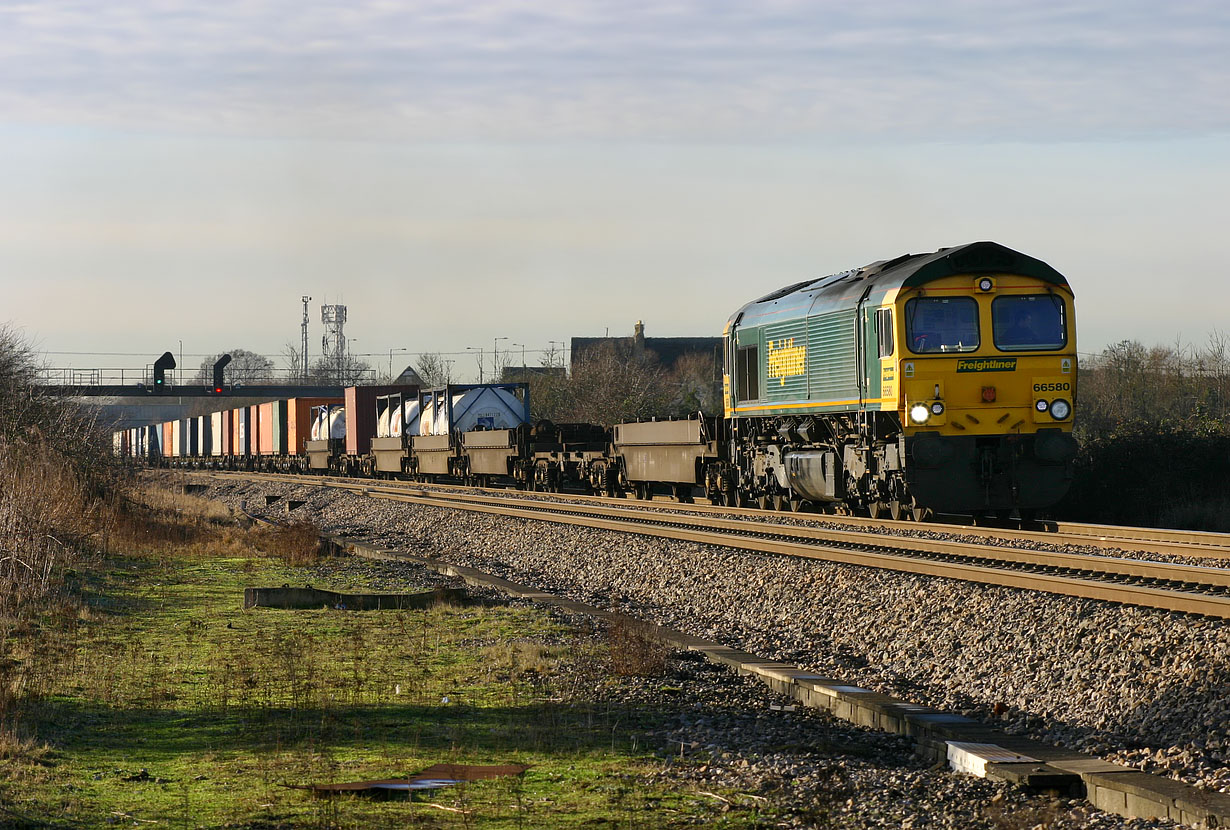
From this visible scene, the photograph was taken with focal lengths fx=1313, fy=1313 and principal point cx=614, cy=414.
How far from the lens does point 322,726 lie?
870cm

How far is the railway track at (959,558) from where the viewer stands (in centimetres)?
1108

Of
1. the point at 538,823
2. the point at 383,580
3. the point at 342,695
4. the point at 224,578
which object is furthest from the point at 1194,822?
the point at 224,578

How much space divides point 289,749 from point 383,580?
10494 mm

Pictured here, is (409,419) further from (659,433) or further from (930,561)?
(930,561)

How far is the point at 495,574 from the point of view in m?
19.5

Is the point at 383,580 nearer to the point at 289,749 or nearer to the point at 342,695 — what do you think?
the point at 342,695

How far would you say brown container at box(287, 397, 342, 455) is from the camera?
6556 cm

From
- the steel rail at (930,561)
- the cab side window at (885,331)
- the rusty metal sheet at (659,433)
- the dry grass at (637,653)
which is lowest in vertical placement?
the dry grass at (637,653)

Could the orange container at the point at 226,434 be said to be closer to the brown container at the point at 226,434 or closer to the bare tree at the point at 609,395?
the brown container at the point at 226,434

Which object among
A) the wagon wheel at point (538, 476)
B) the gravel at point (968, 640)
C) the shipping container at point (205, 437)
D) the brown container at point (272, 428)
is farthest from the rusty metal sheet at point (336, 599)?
the shipping container at point (205, 437)

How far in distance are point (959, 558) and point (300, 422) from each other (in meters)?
54.9

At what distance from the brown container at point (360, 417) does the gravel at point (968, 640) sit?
38.8 meters

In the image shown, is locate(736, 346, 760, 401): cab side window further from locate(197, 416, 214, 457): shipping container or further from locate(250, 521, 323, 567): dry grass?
locate(197, 416, 214, 457): shipping container

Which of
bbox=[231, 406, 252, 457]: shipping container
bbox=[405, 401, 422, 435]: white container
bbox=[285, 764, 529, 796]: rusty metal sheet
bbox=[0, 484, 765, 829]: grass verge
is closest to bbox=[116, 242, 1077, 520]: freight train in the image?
bbox=[0, 484, 765, 829]: grass verge
